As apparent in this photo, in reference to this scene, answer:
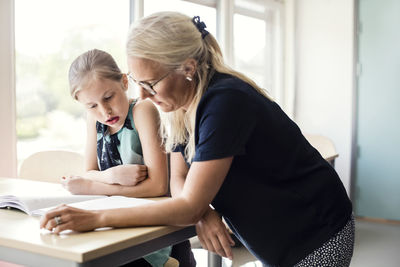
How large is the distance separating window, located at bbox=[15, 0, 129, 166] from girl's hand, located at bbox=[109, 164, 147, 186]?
110 cm

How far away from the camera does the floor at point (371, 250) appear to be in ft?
9.71

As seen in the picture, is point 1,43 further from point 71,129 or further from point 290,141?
point 290,141

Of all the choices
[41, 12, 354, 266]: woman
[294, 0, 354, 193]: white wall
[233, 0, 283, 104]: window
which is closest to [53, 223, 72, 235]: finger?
[41, 12, 354, 266]: woman

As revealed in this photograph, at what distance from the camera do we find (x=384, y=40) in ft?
13.7

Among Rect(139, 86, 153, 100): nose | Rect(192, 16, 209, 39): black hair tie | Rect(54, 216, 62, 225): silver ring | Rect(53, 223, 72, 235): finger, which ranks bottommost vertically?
Rect(53, 223, 72, 235): finger

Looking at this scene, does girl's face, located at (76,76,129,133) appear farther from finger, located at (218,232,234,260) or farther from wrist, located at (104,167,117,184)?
finger, located at (218,232,234,260)

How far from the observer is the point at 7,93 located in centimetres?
218

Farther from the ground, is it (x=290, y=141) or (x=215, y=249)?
(x=290, y=141)

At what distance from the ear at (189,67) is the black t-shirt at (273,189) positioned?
0.18ft

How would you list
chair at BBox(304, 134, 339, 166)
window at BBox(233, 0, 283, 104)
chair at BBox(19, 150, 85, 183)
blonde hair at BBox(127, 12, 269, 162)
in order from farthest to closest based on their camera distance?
window at BBox(233, 0, 283, 104) → chair at BBox(304, 134, 339, 166) → chair at BBox(19, 150, 85, 183) → blonde hair at BBox(127, 12, 269, 162)

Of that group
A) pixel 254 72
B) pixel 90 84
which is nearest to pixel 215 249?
pixel 90 84

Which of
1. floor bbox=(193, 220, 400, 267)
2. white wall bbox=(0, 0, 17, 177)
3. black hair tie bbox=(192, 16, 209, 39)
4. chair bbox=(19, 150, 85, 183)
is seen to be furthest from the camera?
floor bbox=(193, 220, 400, 267)

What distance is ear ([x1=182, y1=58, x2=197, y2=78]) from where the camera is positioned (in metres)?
1.11

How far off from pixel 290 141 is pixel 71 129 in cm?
208
